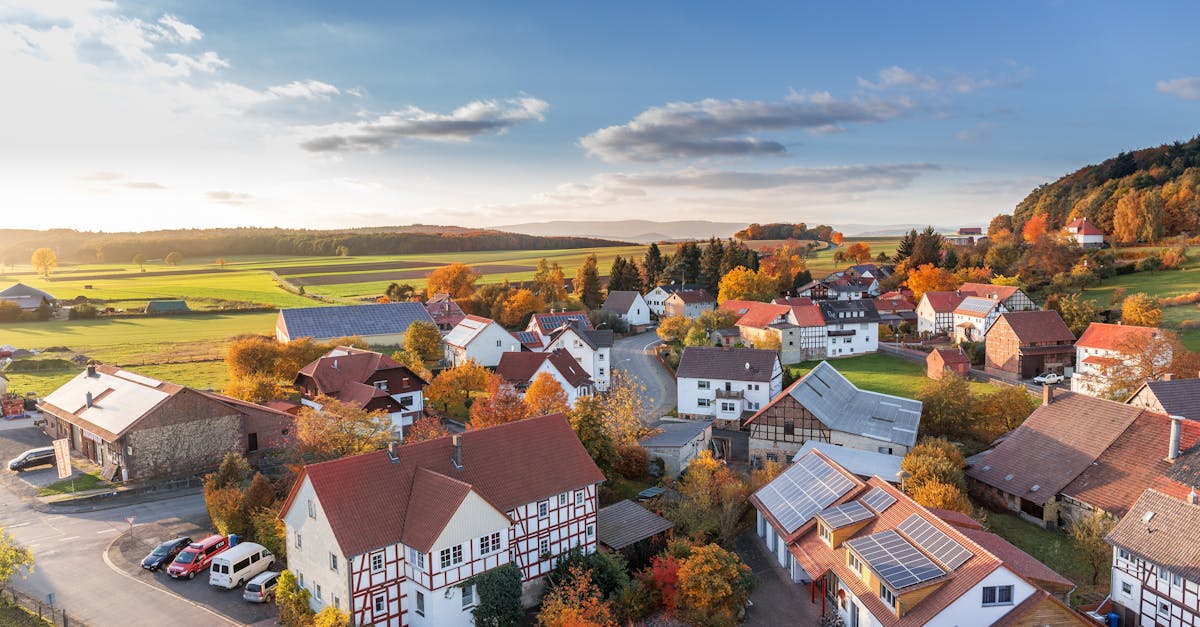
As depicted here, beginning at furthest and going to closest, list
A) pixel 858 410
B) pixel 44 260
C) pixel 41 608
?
pixel 44 260, pixel 858 410, pixel 41 608

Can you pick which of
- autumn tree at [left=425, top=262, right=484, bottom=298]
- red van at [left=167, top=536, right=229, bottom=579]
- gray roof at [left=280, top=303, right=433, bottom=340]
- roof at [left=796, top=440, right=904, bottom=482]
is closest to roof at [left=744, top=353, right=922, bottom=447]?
roof at [left=796, top=440, right=904, bottom=482]

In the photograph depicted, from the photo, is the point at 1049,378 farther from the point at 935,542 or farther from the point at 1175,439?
the point at 935,542

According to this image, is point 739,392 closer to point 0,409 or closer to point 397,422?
point 397,422

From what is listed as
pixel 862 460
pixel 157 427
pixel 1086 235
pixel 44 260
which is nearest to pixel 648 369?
pixel 862 460

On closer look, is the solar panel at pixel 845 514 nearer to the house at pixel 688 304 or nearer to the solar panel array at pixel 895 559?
the solar panel array at pixel 895 559

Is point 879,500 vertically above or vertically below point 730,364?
below

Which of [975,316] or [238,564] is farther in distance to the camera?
[975,316]

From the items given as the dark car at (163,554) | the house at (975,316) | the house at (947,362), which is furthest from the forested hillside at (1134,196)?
the dark car at (163,554)
